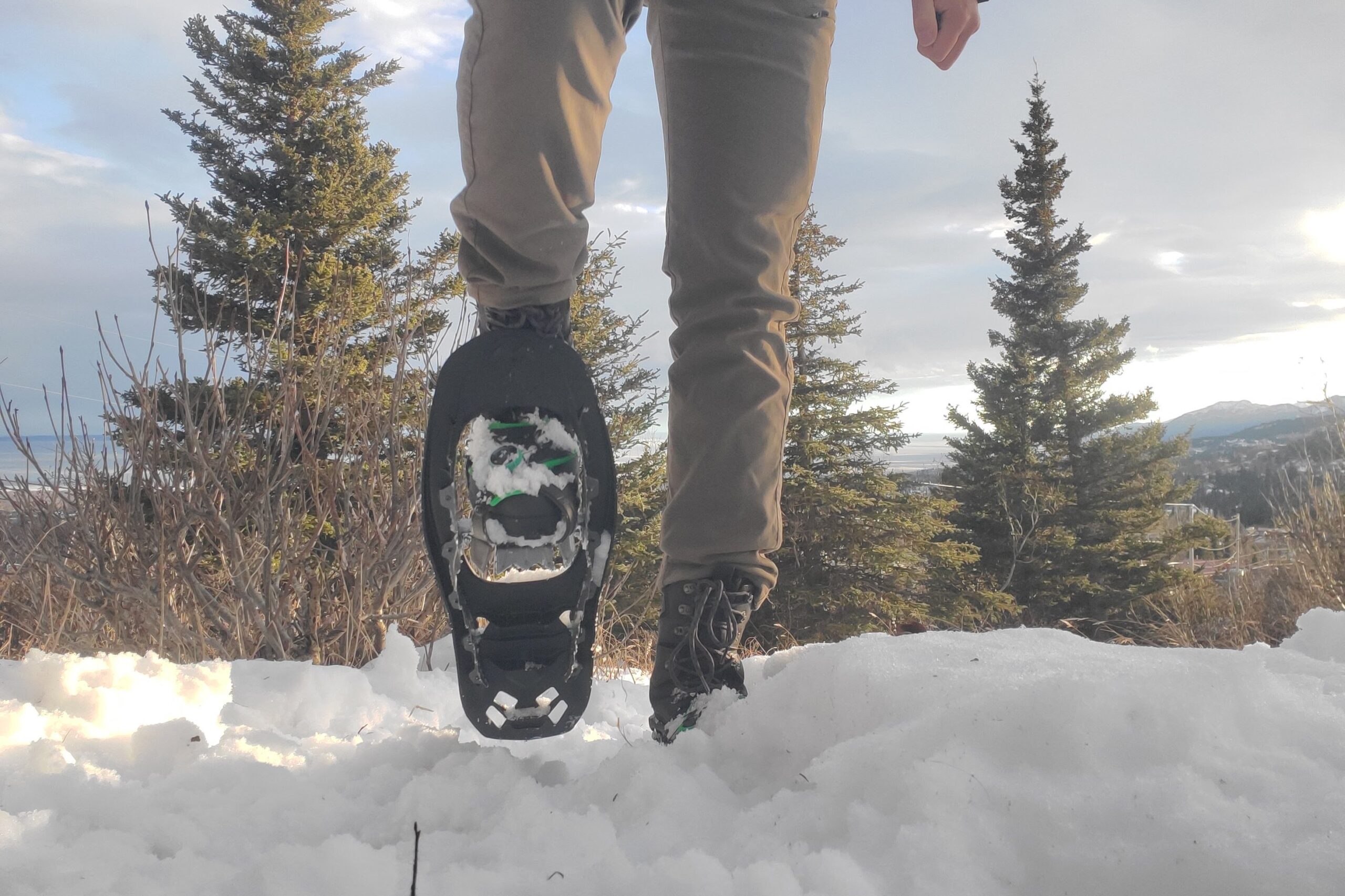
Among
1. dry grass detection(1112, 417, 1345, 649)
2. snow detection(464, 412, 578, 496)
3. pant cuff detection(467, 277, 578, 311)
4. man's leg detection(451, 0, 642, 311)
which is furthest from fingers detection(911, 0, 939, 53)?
dry grass detection(1112, 417, 1345, 649)

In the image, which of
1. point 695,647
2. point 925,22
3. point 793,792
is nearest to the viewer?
point 793,792

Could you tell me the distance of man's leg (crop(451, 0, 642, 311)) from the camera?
2.83 feet

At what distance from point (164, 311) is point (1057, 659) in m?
4.18

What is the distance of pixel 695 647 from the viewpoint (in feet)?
3.18

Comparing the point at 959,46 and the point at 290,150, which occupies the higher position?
the point at 290,150

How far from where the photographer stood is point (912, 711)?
767 mm

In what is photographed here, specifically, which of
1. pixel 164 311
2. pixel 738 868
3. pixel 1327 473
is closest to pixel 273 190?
pixel 164 311

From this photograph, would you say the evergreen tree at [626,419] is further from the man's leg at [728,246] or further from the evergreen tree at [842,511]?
the man's leg at [728,246]

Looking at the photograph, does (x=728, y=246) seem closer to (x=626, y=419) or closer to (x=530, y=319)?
(x=530, y=319)

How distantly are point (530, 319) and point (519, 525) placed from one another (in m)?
0.24

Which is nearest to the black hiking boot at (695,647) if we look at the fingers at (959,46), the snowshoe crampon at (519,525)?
the snowshoe crampon at (519,525)

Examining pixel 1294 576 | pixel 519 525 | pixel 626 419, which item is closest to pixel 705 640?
pixel 519 525

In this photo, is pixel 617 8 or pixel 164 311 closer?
pixel 617 8

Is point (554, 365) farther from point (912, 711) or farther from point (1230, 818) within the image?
point (1230, 818)
